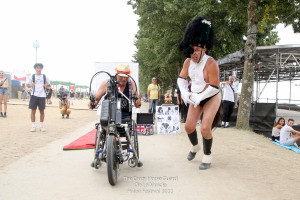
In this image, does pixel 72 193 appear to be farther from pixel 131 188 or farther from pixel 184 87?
pixel 184 87

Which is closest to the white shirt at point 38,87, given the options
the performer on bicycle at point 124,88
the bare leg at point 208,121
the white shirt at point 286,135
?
the performer on bicycle at point 124,88

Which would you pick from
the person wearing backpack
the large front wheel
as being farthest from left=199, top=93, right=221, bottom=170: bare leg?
the person wearing backpack

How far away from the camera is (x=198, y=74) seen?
3947 mm

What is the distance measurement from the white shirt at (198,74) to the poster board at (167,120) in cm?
385

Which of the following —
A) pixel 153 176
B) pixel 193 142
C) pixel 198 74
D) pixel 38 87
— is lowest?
pixel 153 176

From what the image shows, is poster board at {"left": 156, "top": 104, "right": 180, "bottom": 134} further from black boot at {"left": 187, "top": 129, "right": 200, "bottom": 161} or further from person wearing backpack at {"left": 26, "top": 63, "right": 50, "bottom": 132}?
person wearing backpack at {"left": 26, "top": 63, "right": 50, "bottom": 132}

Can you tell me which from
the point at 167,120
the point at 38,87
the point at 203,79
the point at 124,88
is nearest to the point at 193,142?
the point at 203,79

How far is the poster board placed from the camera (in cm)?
778

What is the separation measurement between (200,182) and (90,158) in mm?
2116

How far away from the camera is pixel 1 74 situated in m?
11.0

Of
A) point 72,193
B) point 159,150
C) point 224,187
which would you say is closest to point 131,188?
point 72,193

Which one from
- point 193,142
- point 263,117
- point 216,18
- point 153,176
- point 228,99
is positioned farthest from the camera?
point 216,18

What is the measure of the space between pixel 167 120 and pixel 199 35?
4.30 metres

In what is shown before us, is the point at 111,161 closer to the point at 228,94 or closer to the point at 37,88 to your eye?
the point at 37,88
